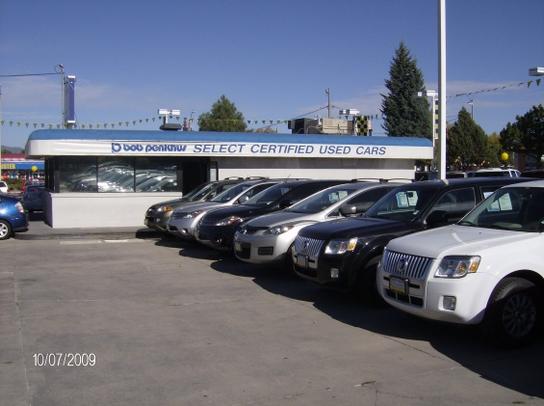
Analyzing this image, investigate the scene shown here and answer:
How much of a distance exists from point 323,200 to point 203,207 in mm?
4567

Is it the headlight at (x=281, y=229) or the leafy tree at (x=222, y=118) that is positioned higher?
the leafy tree at (x=222, y=118)

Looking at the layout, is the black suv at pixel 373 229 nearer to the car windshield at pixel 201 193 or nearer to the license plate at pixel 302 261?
the license plate at pixel 302 261

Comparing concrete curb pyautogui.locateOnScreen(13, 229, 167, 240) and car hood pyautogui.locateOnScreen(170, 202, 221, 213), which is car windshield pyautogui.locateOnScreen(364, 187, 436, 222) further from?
concrete curb pyautogui.locateOnScreen(13, 229, 167, 240)

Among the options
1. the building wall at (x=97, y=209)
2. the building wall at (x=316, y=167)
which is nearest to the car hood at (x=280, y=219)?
the building wall at (x=97, y=209)

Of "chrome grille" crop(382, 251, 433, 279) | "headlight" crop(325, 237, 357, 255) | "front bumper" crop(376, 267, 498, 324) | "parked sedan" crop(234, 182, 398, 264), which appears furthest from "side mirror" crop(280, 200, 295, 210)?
"front bumper" crop(376, 267, 498, 324)

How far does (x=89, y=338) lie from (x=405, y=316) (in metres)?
3.84

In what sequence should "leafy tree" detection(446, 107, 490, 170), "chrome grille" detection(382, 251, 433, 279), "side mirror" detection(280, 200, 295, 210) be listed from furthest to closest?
1. "leafy tree" detection(446, 107, 490, 170)
2. "side mirror" detection(280, 200, 295, 210)
3. "chrome grille" detection(382, 251, 433, 279)

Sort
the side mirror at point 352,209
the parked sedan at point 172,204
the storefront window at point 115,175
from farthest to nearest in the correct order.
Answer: the storefront window at point 115,175
the parked sedan at point 172,204
the side mirror at point 352,209

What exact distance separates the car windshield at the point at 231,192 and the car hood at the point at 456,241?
8.58 m

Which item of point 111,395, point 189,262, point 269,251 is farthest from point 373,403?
point 189,262

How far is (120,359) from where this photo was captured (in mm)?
5977

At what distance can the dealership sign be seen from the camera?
19.1 metres

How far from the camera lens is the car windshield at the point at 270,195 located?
42.9ft
